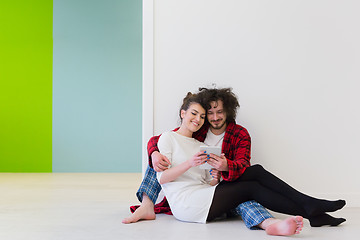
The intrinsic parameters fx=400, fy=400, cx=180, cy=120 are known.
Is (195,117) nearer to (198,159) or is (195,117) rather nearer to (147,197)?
(198,159)

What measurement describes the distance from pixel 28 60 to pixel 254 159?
3839mm

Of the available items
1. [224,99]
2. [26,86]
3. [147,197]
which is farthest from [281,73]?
[26,86]

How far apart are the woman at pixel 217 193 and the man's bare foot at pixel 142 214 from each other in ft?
0.50

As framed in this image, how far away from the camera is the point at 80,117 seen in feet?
17.5

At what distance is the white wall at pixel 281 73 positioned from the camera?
2770mm

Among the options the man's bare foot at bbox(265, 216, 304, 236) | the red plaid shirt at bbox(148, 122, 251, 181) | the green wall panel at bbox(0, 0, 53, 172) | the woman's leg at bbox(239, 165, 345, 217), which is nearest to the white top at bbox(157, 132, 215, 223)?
the red plaid shirt at bbox(148, 122, 251, 181)

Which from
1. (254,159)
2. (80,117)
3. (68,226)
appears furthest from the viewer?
(80,117)

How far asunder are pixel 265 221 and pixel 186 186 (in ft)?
1.47

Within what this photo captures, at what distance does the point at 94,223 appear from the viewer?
208 centimetres

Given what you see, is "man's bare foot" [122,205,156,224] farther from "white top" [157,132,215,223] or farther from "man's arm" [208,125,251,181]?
"man's arm" [208,125,251,181]

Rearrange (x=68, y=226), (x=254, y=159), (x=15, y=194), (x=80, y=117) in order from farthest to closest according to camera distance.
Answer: (x=80, y=117) < (x=15, y=194) < (x=254, y=159) < (x=68, y=226)

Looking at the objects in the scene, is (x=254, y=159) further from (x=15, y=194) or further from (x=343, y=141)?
(x=15, y=194)

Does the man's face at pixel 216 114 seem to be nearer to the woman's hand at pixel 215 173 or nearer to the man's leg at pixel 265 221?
the woman's hand at pixel 215 173

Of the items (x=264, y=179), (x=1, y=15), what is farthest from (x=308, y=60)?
(x=1, y=15)
